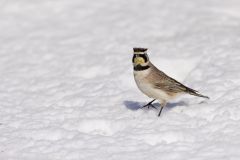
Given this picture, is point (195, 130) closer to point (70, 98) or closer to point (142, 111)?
point (142, 111)

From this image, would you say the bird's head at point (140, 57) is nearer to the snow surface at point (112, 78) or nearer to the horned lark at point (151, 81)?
the horned lark at point (151, 81)

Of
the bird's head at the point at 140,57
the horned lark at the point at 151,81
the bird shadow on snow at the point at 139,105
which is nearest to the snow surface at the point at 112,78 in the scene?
the bird shadow on snow at the point at 139,105

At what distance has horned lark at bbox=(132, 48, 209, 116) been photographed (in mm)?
7895

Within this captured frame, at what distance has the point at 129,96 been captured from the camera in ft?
29.7

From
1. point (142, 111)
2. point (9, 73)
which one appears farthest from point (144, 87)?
point (9, 73)

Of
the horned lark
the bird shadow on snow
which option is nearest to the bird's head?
the horned lark

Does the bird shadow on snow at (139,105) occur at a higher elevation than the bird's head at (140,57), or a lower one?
lower

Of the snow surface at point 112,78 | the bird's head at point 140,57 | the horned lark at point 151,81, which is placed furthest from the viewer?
the horned lark at point 151,81

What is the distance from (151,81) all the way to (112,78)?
6.25 feet

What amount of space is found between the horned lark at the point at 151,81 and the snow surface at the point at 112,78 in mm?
293

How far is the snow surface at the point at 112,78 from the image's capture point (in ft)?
23.7

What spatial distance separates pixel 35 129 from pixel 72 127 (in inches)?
18.1

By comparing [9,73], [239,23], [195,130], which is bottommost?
[195,130]

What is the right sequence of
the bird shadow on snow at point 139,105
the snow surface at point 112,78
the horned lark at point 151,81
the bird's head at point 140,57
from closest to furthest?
the snow surface at point 112,78, the bird's head at point 140,57, the horned lark at point 151,81, the bird shadow on snow at point 139,105
